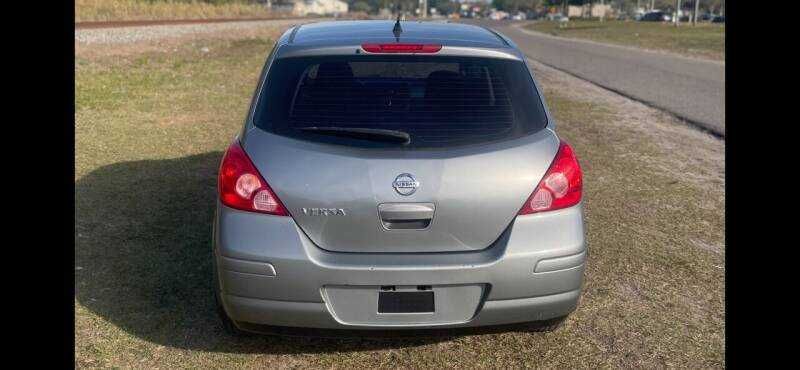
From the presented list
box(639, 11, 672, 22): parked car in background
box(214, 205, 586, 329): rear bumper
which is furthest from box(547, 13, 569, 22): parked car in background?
box(214, 205, 586, 329): rear bumper

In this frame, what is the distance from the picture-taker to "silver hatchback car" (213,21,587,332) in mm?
2979

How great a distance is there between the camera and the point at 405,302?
302cm

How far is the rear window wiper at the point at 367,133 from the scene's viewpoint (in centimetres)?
309

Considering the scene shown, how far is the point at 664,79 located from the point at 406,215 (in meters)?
17.5

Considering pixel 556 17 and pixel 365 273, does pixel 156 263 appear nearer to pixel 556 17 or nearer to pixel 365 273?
pixel 365 273

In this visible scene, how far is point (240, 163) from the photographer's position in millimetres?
3139

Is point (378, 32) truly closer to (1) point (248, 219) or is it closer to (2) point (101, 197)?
(1) point (248, 219)

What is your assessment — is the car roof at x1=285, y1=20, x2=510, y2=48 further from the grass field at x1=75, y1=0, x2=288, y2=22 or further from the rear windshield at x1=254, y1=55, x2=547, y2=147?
the grass field at x1=75, y1=0, x2=288, y2=22

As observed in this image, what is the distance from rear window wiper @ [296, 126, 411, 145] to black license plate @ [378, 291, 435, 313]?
25.9 inches

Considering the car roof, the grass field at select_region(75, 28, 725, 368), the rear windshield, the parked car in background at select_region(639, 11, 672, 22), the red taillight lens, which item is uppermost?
the parked car in background at select_region(639, 11, 672, 22)

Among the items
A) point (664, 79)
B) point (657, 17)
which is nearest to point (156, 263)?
point (664, 79)
